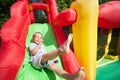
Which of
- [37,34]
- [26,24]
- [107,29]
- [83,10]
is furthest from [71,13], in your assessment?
[107,29]

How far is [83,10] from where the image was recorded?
9.61 ft

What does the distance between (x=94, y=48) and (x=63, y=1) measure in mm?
5532

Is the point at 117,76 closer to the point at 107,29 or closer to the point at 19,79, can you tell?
the point at 107,29

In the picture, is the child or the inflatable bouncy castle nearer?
the child

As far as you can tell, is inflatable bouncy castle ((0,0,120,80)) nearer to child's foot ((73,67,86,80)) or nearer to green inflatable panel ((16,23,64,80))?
green inflatable panel ((16,23,64,80))

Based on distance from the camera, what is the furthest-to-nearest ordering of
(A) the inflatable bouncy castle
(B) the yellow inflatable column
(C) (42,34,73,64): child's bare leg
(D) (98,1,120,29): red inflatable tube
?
(D) (98,1,120,29): red inflatable tube → (B) the yellow inflatable column → (A) the inflatable bouncy castle → (C) (42,34,73,64): child's bare leg

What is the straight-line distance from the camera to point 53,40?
10.6ft

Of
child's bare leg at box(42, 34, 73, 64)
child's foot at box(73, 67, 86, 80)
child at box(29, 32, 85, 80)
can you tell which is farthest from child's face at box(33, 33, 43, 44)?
child's foot at box(73, 67, 86, 80)

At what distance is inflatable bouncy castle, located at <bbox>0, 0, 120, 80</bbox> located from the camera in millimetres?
2592

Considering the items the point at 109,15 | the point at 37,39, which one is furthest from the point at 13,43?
the point at 109,15

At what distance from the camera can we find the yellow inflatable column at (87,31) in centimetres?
291

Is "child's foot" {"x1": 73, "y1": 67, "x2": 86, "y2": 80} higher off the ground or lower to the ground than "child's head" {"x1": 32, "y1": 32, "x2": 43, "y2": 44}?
lower

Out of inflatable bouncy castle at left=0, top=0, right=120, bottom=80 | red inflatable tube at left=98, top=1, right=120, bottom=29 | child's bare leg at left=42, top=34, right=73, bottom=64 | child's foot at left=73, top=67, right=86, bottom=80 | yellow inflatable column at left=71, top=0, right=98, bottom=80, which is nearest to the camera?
child's foot at left=73, top=67, right=86, bottom=80

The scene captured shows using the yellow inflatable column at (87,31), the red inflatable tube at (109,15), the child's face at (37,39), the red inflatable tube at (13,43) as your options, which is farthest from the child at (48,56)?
the red inflatable tube at (109,15)
